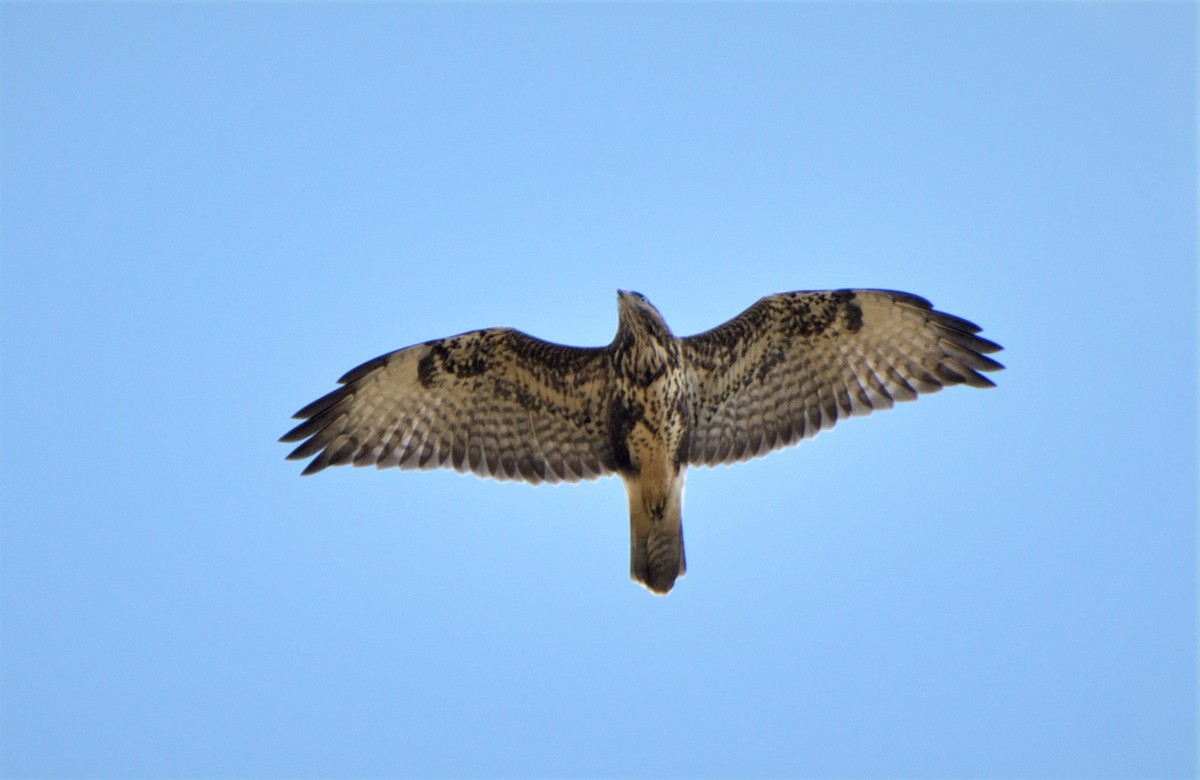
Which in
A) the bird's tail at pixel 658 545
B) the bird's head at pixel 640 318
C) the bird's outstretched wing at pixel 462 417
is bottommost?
the bird's tail at pixel 658 545

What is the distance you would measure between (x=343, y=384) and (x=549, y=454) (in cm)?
153

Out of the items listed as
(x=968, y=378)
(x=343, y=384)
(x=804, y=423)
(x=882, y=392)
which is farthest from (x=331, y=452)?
(x=968, y=378)

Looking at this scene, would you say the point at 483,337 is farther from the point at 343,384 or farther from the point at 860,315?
the point at 860,315

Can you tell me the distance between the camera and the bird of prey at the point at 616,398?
333 inches

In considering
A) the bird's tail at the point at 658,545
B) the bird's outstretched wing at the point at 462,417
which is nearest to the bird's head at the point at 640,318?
the bird's outstretched wing at the point at 462,417

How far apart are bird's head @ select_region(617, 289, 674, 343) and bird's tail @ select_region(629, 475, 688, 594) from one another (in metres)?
1.10

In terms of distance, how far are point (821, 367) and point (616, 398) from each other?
1.51 metres

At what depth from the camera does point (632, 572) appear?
8398mm

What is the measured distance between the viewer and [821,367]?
8711 mm

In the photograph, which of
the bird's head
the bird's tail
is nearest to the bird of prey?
the bird's tail

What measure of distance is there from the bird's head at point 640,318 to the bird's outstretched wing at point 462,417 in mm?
665

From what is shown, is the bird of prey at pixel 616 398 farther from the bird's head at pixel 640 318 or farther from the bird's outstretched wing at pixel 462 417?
the bird's head at pixel 640 318

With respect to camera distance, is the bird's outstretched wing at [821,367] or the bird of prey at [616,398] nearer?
the bird of prey at [616,398]

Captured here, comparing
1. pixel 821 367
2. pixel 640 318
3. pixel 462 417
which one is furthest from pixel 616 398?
pixel 821 367
